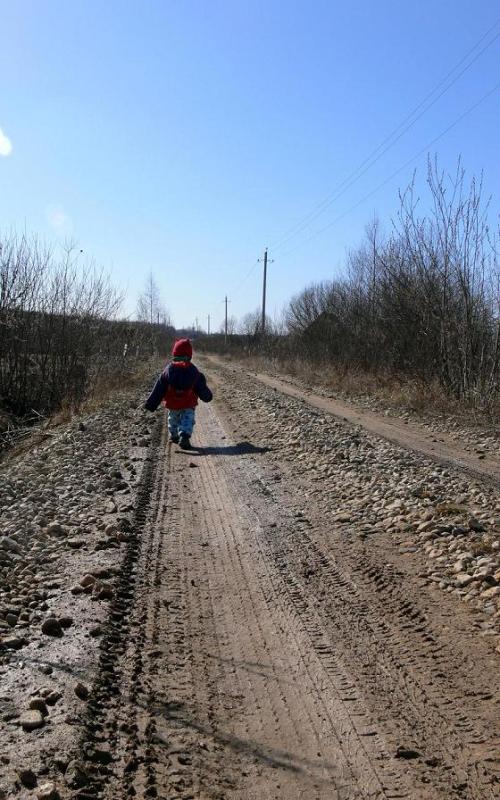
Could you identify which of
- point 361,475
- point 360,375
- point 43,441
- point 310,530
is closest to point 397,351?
point 360,375

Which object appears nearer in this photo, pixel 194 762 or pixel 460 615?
pixel 194 762

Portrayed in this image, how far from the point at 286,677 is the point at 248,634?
595 millimetres

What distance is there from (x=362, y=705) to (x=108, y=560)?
9.00ft

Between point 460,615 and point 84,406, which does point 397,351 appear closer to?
point 84,406

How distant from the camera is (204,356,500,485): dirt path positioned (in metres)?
9.73

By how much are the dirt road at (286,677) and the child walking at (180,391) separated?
5.06 m

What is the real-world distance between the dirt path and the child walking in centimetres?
351

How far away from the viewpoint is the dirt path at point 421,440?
973cm

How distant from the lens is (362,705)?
3412 millimetres

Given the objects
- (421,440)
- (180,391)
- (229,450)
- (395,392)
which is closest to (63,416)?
(180,391)

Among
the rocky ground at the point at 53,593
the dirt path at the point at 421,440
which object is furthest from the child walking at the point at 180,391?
the dirt path at the point at 421,440

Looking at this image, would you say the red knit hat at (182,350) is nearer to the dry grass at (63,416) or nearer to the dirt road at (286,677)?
the dry grass at (63,416)

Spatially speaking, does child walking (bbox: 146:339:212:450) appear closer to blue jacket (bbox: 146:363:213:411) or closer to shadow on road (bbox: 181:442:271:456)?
blue jacket (bbox: 146:363:213:411)

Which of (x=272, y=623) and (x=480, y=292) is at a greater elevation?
(x=480, y=292)
